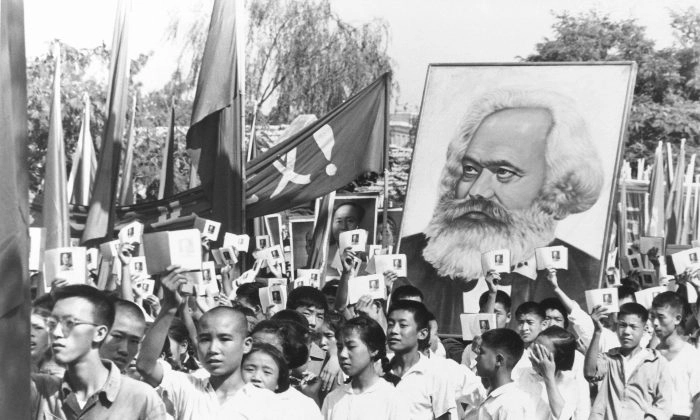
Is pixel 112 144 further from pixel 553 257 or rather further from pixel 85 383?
pixel 85 383

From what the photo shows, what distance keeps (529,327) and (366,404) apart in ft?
7.24

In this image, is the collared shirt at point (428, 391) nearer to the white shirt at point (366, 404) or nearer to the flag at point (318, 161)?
the white shirt at point (366, 404)

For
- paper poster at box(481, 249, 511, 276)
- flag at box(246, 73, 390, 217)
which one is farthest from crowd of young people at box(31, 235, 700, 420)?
flag at box(246, 73, 390, 217)

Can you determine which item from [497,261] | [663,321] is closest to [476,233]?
[497,261]

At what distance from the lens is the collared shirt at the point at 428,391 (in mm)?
8367

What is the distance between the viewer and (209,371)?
6.93 m

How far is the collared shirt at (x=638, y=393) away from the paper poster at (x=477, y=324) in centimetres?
77

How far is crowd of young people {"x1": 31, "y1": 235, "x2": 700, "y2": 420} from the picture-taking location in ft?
19.6

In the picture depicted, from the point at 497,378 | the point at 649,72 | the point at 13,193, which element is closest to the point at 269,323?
the point at 497,378

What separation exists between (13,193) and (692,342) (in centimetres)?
728

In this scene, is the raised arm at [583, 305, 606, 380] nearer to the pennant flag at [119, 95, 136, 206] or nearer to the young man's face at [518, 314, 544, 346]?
the young man's face at [518, 314, 544, 346]

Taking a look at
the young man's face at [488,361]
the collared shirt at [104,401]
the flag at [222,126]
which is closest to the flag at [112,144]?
the flag at [222,126]

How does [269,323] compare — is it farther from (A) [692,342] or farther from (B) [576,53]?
(B) [576,53]

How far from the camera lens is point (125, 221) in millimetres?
14672
